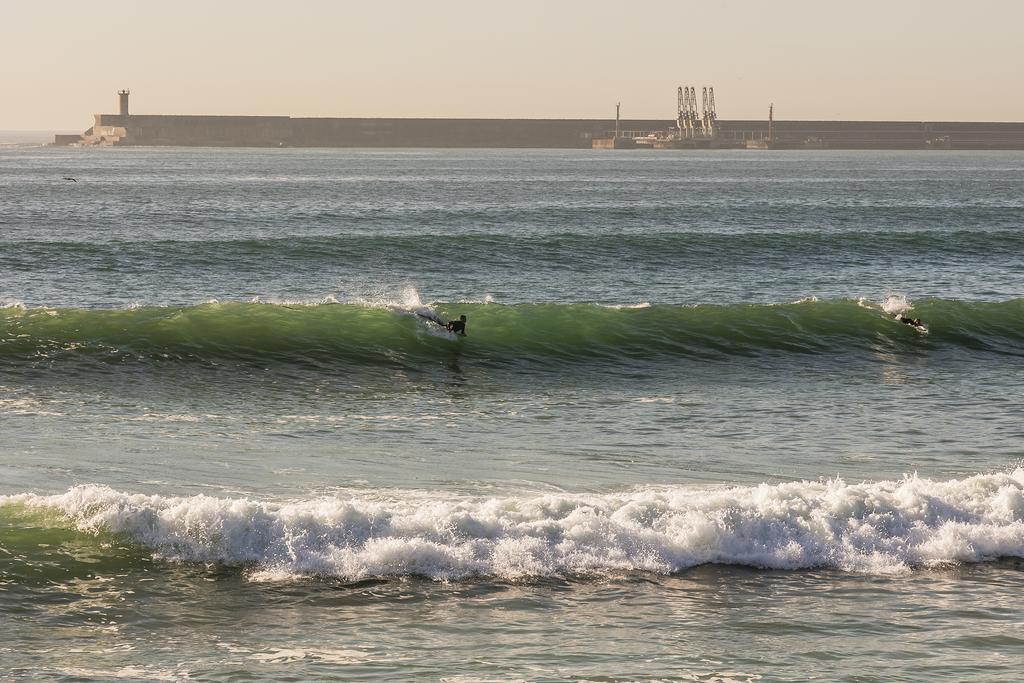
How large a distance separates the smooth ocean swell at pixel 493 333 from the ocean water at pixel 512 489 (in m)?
0.10

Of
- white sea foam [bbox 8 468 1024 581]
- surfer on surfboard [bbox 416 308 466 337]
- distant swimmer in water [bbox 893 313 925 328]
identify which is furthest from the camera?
distant swimmer in water [bbox 893 313 925 328]

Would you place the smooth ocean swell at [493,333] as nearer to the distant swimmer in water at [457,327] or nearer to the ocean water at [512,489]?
the ocean water at [512,489]

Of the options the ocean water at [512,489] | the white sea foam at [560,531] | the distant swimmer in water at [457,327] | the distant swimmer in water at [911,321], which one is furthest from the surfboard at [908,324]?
the white sea foam at [560,531]

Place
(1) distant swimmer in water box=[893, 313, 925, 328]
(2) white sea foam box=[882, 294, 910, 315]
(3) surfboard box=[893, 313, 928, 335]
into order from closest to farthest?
(3) surfboard box=[893, 313, 928, 335]
(1) distant swimmer in water box=[893, 313, 925, 328]
(2) white sea foam box=[882, 294, 910, 315]

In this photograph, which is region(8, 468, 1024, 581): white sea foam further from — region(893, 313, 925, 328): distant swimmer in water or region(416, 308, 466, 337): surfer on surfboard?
region(893, 313, 925, 328): distant swimmer in water

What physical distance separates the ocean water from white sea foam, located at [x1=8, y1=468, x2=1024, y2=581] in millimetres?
31

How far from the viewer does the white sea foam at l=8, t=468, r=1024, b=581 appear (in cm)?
1120

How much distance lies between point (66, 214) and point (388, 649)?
208ft

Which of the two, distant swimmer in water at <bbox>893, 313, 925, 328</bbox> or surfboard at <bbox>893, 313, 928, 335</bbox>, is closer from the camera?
surfboard at <bbox>893, 313, 928, 335</bbox>

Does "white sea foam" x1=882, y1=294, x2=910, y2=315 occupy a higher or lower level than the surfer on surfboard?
higher

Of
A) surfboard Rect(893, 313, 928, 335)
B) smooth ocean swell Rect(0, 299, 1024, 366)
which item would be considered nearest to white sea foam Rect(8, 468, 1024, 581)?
smooth ocean swell Rect(0, 299, 1024, 366)

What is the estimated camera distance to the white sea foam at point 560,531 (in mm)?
11203

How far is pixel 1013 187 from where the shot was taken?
4311 inches

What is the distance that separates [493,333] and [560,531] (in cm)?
1420
